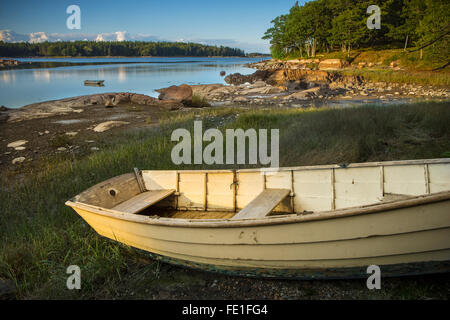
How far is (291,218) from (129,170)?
5.08 meters

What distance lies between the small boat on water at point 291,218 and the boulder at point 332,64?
4189cm

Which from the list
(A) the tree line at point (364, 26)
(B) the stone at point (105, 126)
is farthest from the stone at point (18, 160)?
(A) the tree line at point (364, 26)

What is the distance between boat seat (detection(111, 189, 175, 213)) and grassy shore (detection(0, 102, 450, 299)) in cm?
57

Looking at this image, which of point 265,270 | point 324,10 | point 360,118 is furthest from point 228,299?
point 324,10

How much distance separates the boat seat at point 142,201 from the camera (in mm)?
4762

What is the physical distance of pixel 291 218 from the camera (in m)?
3.22

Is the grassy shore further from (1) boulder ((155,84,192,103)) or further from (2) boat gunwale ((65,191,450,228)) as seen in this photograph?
(1) boulder ((155,84,192,103))

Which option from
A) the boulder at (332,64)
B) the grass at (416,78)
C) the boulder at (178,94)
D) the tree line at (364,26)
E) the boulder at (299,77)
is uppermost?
the tree line at (364,26)

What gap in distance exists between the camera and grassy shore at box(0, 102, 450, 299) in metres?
3.76

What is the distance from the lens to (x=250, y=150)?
8.55 meters

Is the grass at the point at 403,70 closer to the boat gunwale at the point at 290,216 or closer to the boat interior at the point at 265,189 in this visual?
the boat interior at the point at 265,189

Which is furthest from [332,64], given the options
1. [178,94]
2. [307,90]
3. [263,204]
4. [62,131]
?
[263,204]

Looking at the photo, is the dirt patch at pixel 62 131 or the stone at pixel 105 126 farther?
the stone at pixel 105 126

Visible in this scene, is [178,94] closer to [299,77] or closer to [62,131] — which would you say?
[62,131]
